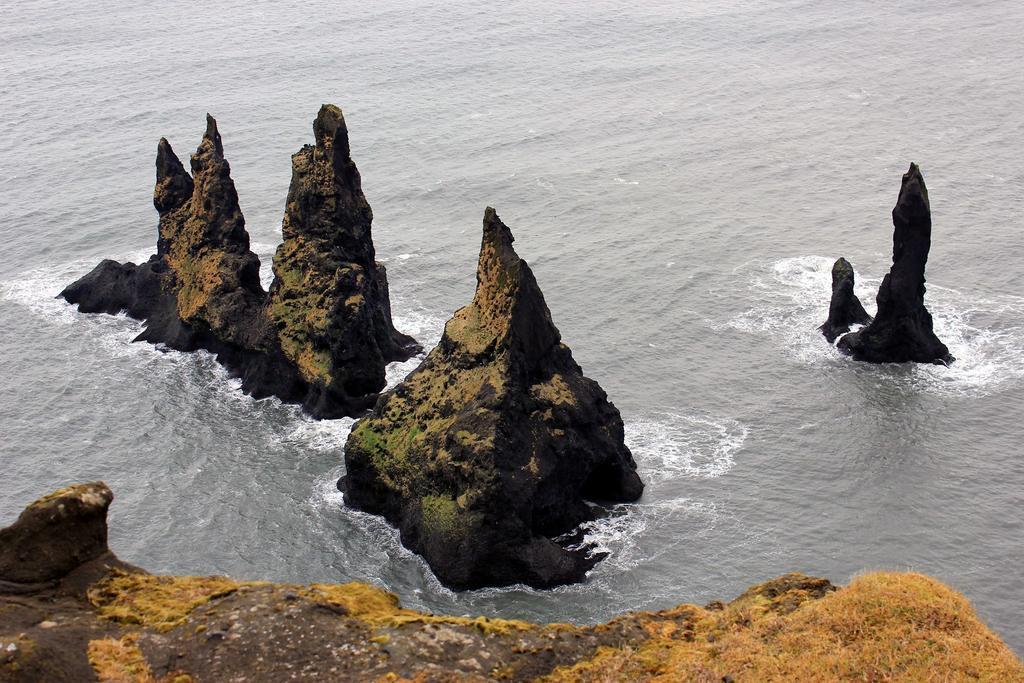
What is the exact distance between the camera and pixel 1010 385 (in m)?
71.5

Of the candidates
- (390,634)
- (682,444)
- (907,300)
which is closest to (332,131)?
(682,444)

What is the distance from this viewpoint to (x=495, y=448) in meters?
54.8

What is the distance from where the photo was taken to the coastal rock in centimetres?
3406

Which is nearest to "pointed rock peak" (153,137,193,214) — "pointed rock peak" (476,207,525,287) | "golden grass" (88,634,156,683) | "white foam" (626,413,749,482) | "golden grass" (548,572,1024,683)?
"pointed rock peak" (476,207,525,287)

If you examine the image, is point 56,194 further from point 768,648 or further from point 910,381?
point 768,648

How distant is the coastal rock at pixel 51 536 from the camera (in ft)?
112

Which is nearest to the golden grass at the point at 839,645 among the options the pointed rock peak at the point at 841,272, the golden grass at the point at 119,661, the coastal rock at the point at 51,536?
the golden grass at the point at 119,661

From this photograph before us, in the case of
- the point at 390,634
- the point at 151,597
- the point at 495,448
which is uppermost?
the point at 151,597

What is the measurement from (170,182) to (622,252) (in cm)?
3686

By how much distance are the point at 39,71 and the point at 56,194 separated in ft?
184

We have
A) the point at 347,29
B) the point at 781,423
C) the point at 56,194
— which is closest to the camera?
the point at 781,423

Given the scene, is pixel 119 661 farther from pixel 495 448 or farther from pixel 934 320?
pixel 934 320

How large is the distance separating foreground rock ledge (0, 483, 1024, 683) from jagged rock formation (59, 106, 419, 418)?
34.1 meters

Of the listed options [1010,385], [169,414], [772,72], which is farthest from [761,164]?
[169,414]
